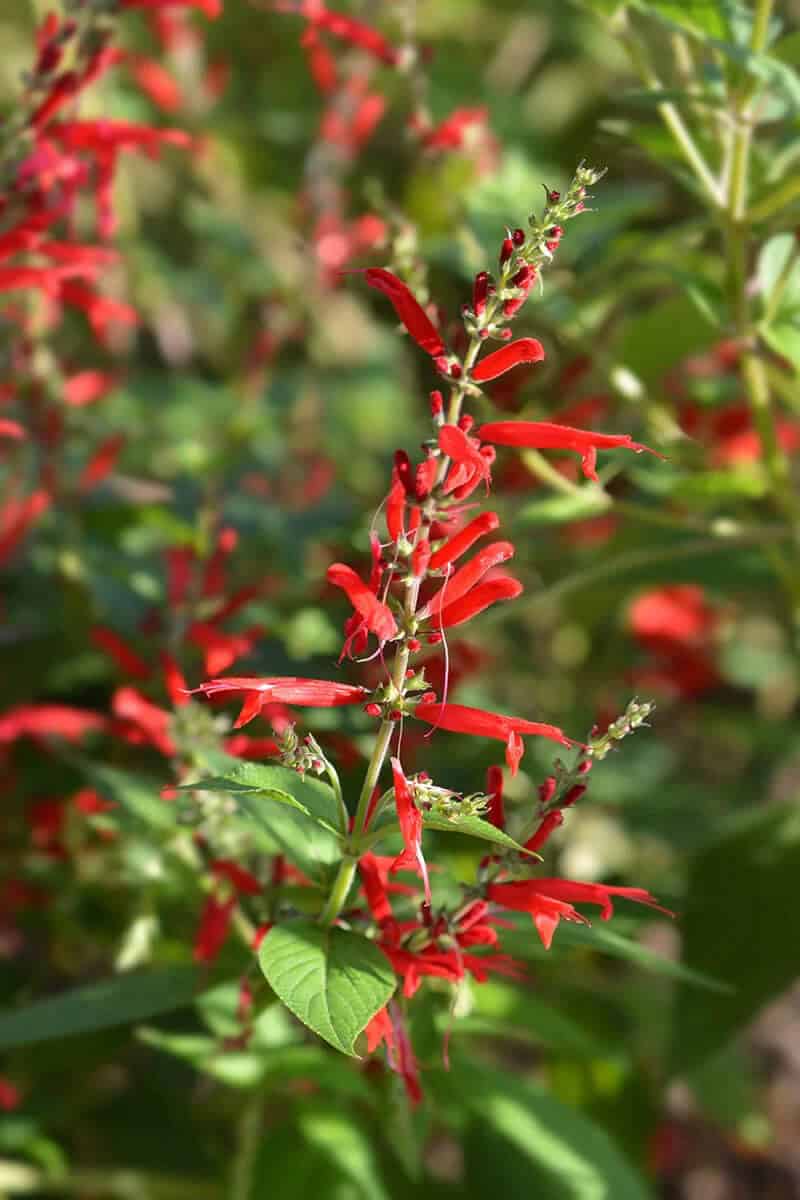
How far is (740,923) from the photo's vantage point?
131cm

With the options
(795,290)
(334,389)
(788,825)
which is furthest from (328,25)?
(334,389)

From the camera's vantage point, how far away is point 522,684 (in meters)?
1.89

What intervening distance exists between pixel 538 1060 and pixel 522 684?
593mm

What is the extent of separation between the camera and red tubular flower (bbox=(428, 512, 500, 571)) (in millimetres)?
601

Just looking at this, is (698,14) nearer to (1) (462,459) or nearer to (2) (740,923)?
(1) (462,459)

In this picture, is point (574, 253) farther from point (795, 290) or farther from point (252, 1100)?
point (252, 1100)

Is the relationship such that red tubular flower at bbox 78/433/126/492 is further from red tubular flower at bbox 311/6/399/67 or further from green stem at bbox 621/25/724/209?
green stem at bbox 621/25/724/209

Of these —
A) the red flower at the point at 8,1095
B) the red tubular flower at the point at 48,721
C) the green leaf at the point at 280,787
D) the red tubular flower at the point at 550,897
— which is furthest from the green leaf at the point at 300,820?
the red flower at the point at 8,1095

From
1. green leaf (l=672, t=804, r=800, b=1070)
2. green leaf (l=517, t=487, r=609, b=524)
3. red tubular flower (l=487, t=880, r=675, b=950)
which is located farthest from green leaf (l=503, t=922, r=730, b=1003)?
green leaf (l=672, t=804, r=800, b=1070)

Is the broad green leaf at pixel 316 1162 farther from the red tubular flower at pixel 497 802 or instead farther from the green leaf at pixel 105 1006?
the red tubular flower at pixel 497 802

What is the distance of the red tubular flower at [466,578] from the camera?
2.03 feet

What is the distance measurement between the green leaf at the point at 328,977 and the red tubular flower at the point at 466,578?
0.60 feet

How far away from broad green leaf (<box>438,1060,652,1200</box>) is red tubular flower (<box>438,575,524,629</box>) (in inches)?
21.9

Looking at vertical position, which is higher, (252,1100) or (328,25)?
(328,25)
